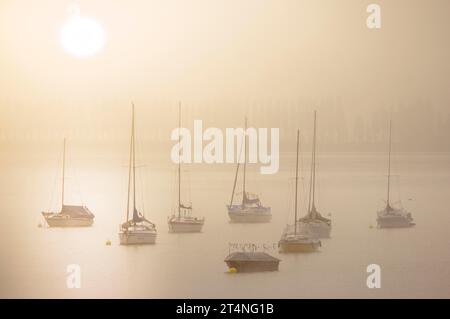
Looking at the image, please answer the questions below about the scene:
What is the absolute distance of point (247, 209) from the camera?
443 inches

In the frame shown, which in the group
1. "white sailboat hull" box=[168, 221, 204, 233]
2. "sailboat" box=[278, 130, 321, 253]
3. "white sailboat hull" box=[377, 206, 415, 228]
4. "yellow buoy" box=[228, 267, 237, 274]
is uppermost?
"white sailboat hull" box=[377, 206, 415, 228]

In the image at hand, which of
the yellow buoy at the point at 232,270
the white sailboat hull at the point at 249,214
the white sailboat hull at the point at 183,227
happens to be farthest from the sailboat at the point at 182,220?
the yellow buoy at the point at 232,270

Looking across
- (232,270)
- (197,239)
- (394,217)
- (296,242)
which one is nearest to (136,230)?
(197,239)

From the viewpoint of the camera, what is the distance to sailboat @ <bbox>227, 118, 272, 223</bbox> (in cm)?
1124

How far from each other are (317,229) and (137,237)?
1.36m

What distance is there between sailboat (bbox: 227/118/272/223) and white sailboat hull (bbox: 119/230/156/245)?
0.62 metres

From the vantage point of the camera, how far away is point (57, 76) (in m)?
11.1

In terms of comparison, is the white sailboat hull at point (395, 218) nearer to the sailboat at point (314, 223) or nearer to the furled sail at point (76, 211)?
the sailboat at point (314, 223)

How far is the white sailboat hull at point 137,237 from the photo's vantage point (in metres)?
11.2

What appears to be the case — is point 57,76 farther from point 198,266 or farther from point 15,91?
point 198,266

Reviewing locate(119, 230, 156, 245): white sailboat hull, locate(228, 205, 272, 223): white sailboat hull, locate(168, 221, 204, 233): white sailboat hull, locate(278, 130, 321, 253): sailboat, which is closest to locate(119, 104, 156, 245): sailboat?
locate(119, 230, 156, 245): white sailboat hull

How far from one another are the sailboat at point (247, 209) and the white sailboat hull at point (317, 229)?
0.94 feet

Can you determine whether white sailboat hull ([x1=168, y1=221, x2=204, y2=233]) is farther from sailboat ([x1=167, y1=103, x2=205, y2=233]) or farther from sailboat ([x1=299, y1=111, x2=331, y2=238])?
sailboat ([x1=299, y1=111, x2=331, y2=238])

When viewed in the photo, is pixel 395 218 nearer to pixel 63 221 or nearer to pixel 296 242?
pixel 296 242
